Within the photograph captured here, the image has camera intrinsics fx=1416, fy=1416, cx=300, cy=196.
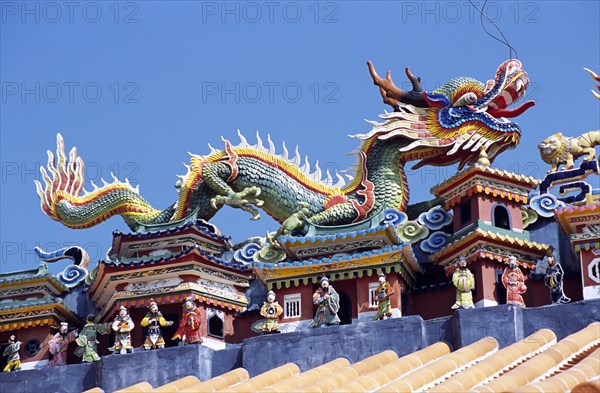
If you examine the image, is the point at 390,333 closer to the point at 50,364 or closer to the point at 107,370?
A: the point at 107,370

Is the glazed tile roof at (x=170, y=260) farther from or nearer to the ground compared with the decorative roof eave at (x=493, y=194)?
nearer to the ground

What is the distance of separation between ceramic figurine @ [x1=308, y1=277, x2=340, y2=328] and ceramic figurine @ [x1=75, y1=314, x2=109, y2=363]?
12.8 feet

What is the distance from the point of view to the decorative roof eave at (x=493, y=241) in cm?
2325

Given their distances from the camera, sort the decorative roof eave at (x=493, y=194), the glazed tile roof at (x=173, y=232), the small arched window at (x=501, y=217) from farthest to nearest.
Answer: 1. the glazed tile roof at (x=173, y=232)
2. the small arched window at (x=501, y=217)
3. the decorative roof eave at (x=493, y=194)

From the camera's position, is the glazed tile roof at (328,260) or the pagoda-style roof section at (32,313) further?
the pagoda-style roof section at (32,313)

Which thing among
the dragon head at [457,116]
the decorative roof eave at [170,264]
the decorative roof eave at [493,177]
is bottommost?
the decorative roof eave at [170,264]

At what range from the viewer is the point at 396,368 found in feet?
57.3

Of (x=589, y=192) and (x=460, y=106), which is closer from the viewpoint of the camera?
(x=589, y=192)

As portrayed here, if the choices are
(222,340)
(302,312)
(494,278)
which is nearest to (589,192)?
(494,278)

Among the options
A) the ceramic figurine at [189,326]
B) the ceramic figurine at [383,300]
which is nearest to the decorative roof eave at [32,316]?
the ceramic figurine at [189,326]

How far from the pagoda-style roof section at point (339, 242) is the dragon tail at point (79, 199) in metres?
3.51

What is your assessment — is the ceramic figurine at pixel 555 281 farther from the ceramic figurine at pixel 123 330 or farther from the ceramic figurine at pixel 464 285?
the ceramic figurine at pixel 123 330

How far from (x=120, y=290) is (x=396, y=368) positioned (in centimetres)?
880

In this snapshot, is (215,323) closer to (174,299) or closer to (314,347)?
(174,299)
